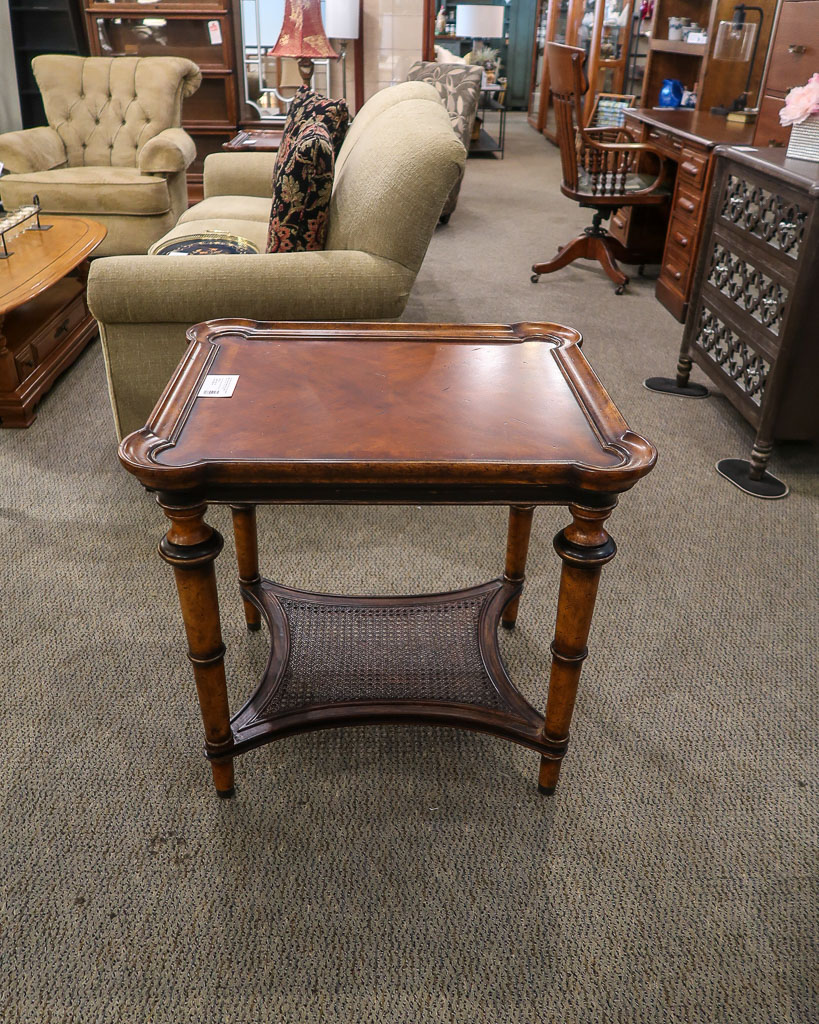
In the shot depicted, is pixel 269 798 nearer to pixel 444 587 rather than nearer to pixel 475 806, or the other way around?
pixel 475 806

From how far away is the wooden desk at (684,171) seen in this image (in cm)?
347

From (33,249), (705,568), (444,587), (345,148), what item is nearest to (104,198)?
(33,249)

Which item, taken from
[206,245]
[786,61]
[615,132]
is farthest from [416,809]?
[615,132]

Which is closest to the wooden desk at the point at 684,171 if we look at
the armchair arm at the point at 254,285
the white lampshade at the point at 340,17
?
the armchair arm at the point at 254,285

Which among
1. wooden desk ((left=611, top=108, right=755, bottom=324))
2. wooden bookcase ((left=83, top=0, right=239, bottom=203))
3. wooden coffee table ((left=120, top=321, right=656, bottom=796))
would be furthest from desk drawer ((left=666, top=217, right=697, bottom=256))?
wooden bookcase ((left=83, top=0, right=239, bottom=203))

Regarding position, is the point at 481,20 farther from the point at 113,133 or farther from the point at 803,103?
the point at 803,103

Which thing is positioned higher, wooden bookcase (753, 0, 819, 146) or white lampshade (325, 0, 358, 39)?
white lampshade (325, 0, 358, 39)

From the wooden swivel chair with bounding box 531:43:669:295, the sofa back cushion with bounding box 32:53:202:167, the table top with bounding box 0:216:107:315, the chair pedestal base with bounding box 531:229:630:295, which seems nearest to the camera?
the table top with bounding box 0:216:107:315

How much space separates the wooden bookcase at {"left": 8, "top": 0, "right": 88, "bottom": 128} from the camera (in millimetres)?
5785

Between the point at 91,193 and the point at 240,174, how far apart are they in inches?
34.8

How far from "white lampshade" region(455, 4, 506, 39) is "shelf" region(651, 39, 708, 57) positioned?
11.2ft

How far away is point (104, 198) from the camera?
4.15m

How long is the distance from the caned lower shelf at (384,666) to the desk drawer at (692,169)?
2.49 metres

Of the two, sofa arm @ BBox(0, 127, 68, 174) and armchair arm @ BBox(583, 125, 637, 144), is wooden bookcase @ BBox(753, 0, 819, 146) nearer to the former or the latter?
armchair arm @ BBox(583, 125, 637, 144)
